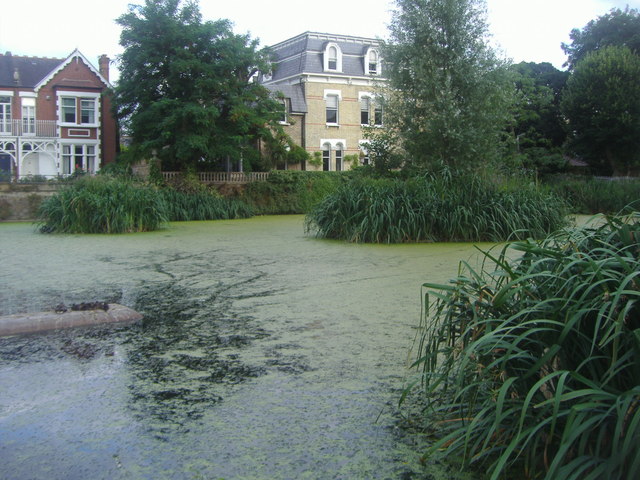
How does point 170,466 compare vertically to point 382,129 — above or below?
below

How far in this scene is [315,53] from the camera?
97.0ft

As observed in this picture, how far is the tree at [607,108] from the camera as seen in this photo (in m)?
27.8

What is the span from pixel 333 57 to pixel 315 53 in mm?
978

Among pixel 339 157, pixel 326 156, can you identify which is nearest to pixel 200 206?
pixel 326 156

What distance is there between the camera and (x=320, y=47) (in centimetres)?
2983

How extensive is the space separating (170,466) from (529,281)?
1.69 m

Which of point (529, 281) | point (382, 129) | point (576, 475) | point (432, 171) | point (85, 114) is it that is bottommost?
point (576, 475)

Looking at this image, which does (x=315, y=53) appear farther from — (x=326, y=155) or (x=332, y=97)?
(x=326, y=155)

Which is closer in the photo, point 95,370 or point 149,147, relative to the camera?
point 95,370

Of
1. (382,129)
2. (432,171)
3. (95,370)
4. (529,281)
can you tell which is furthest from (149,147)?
(529,281)

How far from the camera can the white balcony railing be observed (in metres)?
27.5

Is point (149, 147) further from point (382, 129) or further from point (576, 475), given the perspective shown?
point (576, 475)

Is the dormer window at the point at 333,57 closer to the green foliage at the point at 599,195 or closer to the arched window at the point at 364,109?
the arched window at the point at 364,109

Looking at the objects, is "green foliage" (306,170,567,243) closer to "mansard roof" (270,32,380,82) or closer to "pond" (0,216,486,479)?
"pond" (0,216,486,479)
